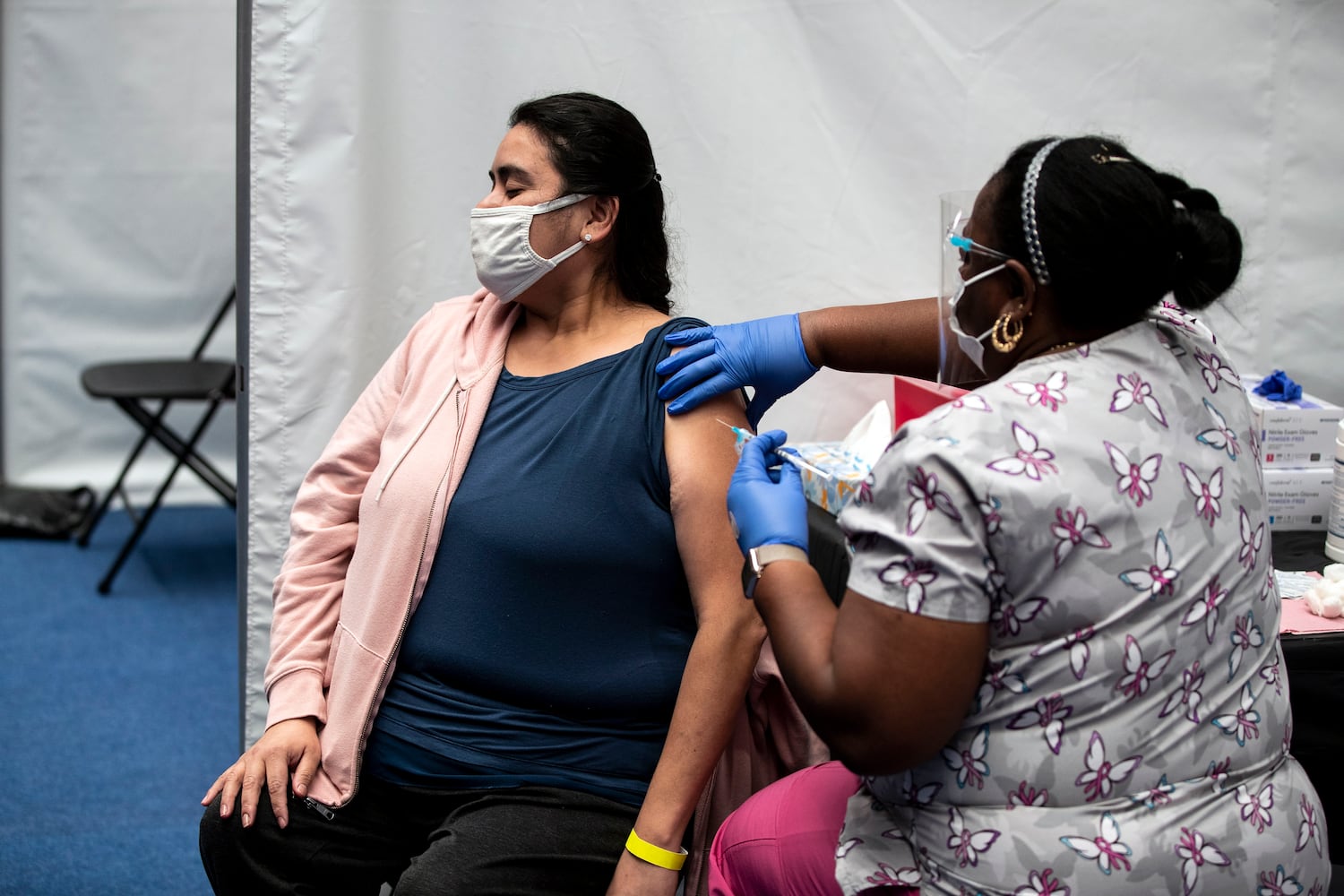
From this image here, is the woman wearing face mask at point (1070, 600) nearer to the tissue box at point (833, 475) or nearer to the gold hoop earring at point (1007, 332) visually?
the gold hoop earring at point (1007, 332)

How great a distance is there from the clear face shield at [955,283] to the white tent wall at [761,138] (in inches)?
32.7

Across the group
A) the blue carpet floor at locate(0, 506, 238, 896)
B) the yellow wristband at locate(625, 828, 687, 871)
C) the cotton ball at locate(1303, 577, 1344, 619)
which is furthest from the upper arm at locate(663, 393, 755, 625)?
the blue carpet floor at locate(0, 506, 238, 896)

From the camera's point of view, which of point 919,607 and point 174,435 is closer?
point 919,607

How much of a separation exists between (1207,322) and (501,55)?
144 cm

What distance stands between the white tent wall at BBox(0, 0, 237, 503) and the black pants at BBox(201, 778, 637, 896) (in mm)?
3092

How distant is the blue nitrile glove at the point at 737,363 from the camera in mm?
1506

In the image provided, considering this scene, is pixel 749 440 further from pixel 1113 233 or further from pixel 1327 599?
pixel 1327 599

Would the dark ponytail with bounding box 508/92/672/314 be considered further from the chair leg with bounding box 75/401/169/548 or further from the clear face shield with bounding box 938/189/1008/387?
the chair leg with bounding box 75/401/169/548

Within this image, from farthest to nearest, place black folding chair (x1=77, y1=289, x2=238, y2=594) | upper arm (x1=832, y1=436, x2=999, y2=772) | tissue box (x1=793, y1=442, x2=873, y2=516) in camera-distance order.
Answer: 1. black folding chair (x1=77, y1=289, x2=238, y2=594)
2. tissue box (x1=793, y1=442, x2=873, y2=516)
3. upper arm (x1=832, y1=436, x2=999, y2=772)

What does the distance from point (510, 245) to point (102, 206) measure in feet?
10.1

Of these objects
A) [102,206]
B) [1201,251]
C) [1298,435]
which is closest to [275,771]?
[1201,251]

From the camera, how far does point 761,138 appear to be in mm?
2148

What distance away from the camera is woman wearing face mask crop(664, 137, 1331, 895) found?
99cm

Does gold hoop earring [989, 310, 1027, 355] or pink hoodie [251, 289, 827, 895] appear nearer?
gold hoop earring [989, 310, 1027, 355]
